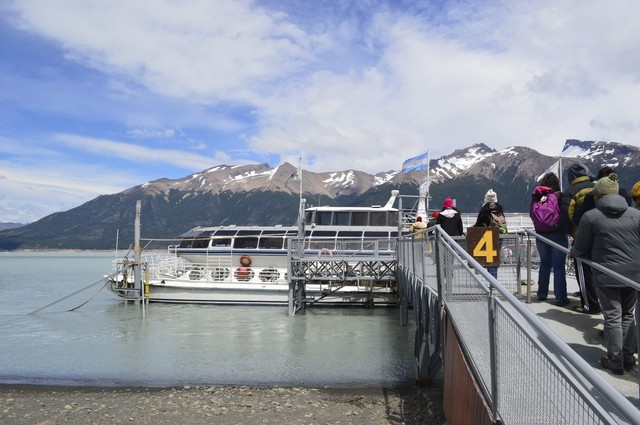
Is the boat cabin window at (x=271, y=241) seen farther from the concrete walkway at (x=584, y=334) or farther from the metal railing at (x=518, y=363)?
the metal railing at (x=518, y=363)

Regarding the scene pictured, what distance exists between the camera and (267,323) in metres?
24.0

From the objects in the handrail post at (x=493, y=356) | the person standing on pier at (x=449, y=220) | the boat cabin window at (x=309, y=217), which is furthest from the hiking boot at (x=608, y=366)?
the boat cabin window at (x=309, y=217)

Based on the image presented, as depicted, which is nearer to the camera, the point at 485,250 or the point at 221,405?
the point at 485,250

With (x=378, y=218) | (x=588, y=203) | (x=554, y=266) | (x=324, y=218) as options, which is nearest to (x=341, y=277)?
(x=378, y=218)

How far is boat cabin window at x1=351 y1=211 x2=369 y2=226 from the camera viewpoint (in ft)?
114

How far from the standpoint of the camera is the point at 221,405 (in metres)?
11.4

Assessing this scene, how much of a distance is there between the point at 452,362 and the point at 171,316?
71.1 ft

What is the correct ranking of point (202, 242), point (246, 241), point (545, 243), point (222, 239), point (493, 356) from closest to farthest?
point (493, 356) < point (545, 243) < point (246, 241) < point (222, 239) < point (202, 242)

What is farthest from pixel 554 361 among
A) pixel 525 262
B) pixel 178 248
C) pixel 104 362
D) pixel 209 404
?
pixel 178 248

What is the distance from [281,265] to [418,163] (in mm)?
10820

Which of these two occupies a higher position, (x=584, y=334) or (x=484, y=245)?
(x=484, y=245)

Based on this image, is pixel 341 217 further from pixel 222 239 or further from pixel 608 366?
pixel 608 366

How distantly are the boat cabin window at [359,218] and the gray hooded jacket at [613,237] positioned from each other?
28624mm

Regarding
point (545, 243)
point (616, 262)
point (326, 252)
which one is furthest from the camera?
point (326, 252)
